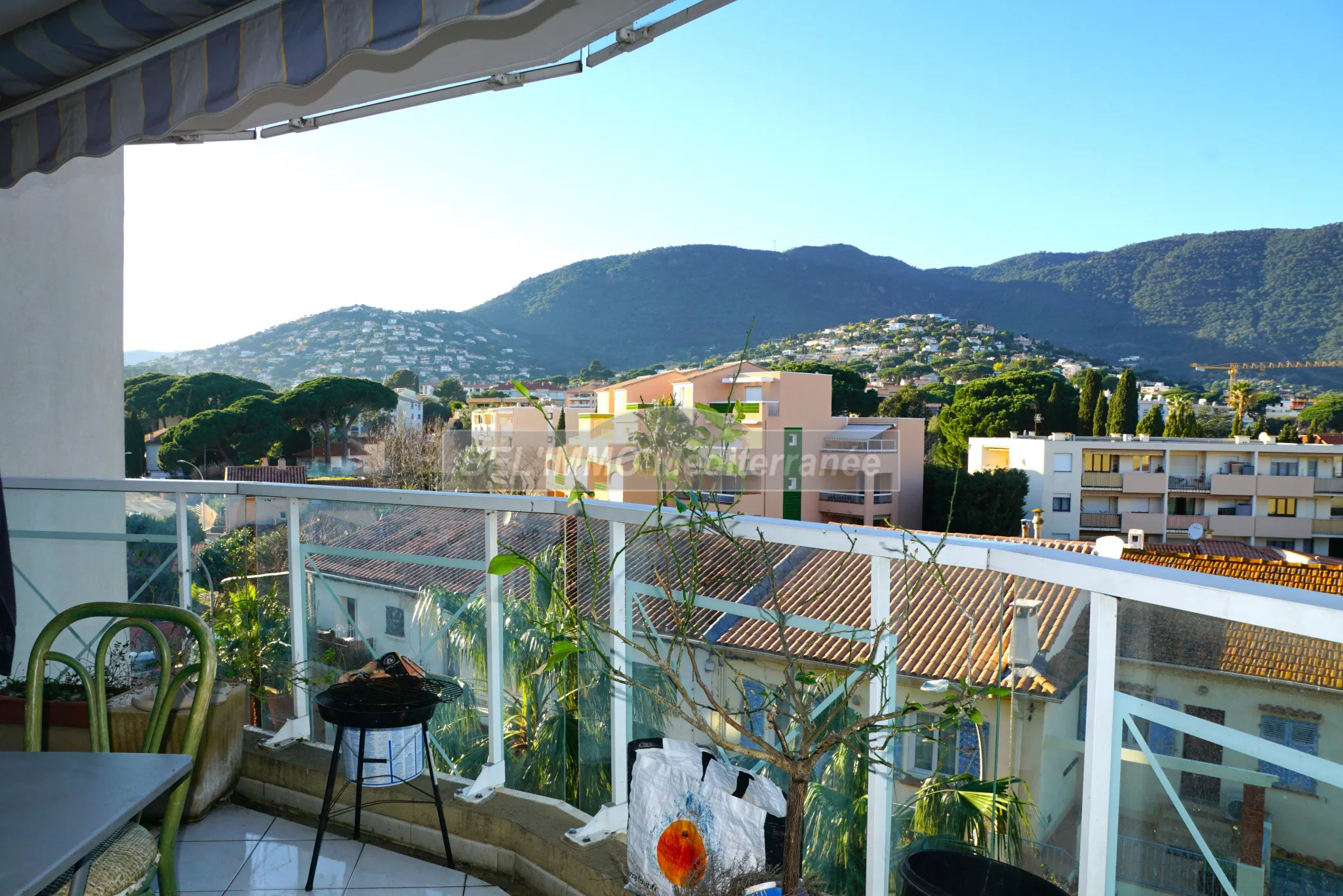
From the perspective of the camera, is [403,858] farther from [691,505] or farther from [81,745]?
[691,505]

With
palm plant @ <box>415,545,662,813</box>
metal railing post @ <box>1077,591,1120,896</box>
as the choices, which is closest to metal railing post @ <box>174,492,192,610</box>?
palm plant @ <box>415,545,662,813</box>

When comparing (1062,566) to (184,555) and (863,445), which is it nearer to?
(184,555)

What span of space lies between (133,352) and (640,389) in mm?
15801

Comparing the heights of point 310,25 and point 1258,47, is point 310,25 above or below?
below

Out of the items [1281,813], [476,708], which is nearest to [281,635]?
[476,708]

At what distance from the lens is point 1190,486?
114 ft

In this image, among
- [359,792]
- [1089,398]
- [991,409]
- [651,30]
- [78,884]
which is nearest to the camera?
[78,884]

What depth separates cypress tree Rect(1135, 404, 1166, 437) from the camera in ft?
119

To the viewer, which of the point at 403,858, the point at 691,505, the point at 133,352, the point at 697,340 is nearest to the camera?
the point at 691,505

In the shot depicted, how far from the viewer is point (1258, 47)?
200ft

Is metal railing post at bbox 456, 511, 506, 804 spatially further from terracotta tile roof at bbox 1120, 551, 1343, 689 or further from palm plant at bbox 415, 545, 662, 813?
terracotta tile roof at bbox 1120, 551, 1343, 689

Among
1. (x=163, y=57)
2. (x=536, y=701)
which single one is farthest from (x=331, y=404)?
(x=536, y=701)

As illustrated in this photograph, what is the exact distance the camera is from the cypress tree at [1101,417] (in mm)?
37156

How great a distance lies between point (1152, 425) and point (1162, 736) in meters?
41.5
